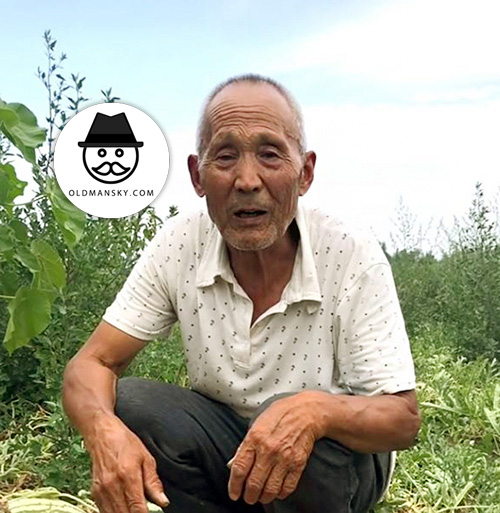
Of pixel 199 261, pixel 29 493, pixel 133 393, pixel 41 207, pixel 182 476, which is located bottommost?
pixel 29 493

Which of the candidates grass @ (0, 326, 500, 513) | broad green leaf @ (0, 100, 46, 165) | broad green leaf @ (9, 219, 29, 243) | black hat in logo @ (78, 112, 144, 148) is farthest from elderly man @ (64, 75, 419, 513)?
black hat in logo @ (78, 112, 144, 148)

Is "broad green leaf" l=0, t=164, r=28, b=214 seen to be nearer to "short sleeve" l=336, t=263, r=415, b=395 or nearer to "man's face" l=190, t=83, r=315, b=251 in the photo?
"man's face" l=190, t=83, r=315, b=251

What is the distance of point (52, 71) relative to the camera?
3803mm

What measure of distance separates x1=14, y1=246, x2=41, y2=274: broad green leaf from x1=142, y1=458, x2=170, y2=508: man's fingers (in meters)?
0.63

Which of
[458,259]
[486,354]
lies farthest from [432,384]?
[458,259]

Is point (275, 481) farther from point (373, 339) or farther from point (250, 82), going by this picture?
point (250, 82)

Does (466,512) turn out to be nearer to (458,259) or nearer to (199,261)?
(199,261)

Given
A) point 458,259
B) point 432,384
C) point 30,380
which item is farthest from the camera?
point 458,259

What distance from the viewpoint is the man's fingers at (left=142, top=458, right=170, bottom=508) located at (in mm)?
2176

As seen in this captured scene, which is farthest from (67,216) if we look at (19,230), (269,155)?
(269,155)

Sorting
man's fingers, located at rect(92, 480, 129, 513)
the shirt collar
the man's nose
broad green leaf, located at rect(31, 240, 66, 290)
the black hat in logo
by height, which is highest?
the black hat in logo

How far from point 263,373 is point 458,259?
377 centimetres

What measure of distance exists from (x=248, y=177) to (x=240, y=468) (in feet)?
2.24

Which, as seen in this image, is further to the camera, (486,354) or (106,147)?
(486,354)
